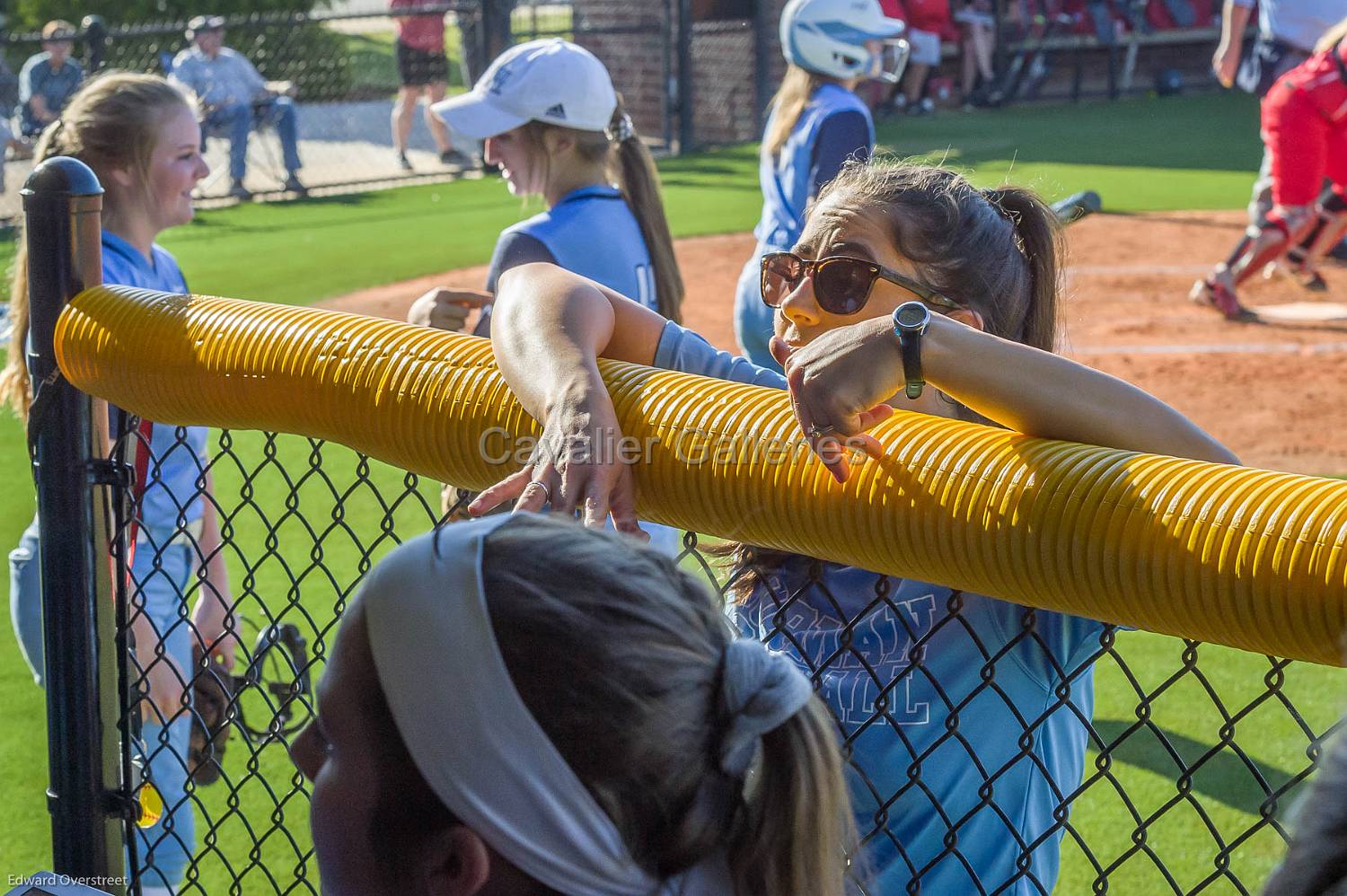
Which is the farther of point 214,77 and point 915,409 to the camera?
point 214,77

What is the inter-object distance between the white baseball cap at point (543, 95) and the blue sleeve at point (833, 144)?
1.21 m

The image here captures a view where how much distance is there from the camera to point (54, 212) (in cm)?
227

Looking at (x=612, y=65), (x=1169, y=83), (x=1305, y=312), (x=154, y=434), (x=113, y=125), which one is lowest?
(x=1305, y=312)

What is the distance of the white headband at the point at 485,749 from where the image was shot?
115cm

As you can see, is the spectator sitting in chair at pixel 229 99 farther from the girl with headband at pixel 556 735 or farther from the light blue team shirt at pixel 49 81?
the girl with headband at pixel 556 735

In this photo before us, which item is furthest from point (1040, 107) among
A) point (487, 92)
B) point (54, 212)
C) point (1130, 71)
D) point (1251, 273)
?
point (54, 212)

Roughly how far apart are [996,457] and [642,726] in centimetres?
51

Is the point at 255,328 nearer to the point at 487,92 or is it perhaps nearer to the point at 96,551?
the point at 96,551

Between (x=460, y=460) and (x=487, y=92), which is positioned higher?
(x=487, y=92)

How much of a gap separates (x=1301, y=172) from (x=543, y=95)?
6.34m

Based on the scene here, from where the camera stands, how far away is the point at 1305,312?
30.3ft

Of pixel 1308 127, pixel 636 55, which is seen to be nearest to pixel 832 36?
pixel 1308 127

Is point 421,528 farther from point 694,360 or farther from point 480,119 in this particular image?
point 694,360

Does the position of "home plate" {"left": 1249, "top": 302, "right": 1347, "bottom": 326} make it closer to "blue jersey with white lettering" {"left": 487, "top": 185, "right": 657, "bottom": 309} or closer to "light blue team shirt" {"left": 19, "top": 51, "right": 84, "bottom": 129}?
"blue jersey with white lettering" {"left": 487, "top": 185, "right": 657, "bottom": 309}
